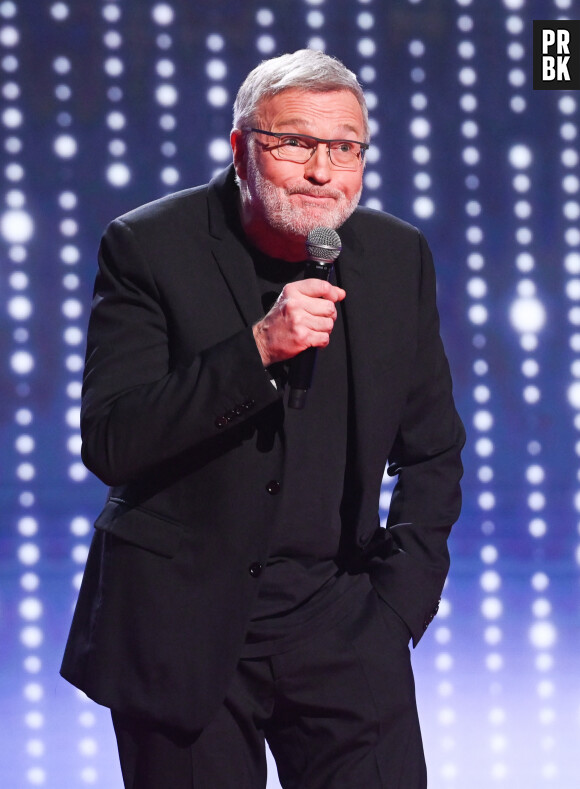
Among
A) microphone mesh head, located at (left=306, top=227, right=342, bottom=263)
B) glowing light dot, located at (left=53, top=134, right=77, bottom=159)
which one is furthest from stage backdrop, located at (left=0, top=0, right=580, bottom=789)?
microphone mesh head, located at (left=306, top=227, right=342, bottom=263)

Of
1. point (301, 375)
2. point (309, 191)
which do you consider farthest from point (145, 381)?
point (309, 191)

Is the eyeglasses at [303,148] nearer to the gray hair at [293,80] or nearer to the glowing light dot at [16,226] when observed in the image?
the gray hair at [293,80]

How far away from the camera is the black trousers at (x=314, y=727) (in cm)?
162

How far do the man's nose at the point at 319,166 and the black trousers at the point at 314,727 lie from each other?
2.16 ft

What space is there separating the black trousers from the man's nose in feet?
2.16

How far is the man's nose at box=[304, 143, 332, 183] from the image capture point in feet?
5.27

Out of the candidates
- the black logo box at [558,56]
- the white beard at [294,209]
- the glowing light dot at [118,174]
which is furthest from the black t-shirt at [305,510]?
the black logo box at [558,56]

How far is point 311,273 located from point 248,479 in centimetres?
30

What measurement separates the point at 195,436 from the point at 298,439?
0.65 ft

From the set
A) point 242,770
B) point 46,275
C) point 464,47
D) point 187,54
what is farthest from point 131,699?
point 464,47

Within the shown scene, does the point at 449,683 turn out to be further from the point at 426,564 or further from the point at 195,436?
the point at 195,436

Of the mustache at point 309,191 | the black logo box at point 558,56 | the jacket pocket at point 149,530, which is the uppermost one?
the black logo box at point 558,56

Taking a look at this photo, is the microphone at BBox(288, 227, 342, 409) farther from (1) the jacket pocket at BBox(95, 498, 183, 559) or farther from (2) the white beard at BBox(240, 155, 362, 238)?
(1) the jacket pocket at BBox(95, 498, 183, 559)

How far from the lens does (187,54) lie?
300cm
